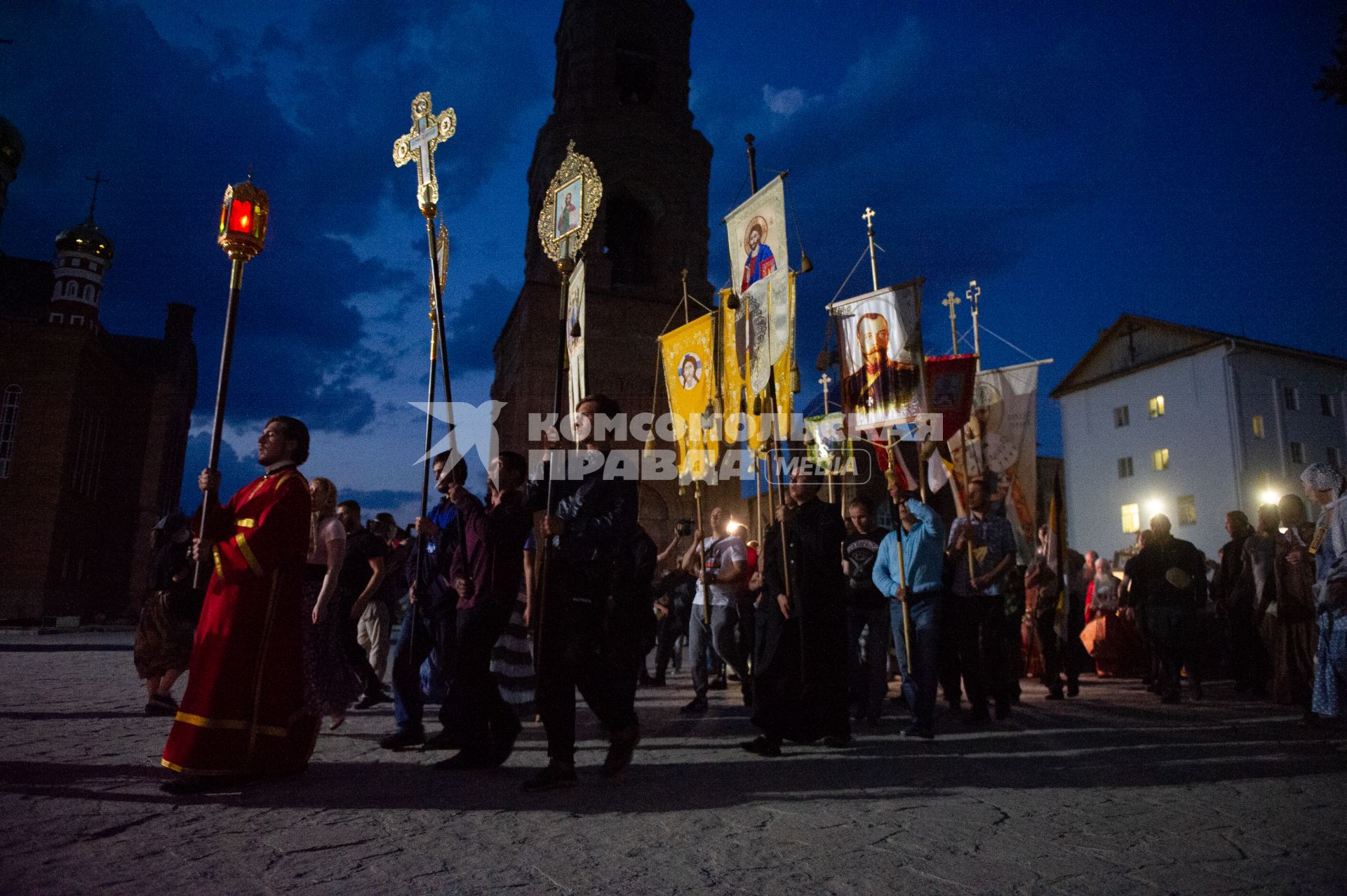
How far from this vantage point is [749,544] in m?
10.0

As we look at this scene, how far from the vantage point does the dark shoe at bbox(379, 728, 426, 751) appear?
5.55 m

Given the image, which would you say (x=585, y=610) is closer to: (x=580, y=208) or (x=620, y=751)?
(x=620, y=751)

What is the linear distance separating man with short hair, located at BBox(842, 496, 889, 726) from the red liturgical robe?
4.48 metres

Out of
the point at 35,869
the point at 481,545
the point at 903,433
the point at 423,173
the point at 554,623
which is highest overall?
the point at 423,173

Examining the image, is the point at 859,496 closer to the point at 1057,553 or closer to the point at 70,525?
the point at 1057,553

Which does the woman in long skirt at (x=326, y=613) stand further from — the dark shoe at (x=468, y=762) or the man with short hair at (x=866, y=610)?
the man with short hair at (x=866, y=610)

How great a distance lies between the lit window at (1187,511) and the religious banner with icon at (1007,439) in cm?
2356

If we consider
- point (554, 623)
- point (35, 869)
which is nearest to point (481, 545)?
point (554, 623)

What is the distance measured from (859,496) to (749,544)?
2648 millimetres

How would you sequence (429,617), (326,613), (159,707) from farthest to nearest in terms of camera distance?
(159,707)
(429,617)
(326,613)

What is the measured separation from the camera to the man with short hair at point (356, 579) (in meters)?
6.27

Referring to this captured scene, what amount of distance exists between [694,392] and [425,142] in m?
5.54

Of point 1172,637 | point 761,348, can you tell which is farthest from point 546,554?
point 1172,637

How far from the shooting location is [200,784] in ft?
13.2
